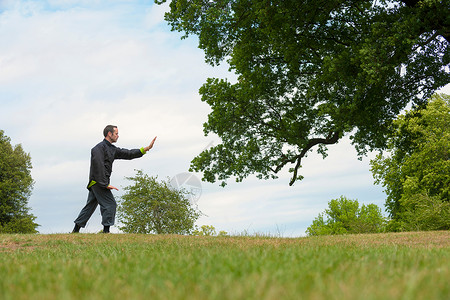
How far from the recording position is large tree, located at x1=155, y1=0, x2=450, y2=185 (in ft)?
48.4

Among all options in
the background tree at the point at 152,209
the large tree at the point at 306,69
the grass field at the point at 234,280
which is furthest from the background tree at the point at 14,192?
the grass field at the point at 234,280

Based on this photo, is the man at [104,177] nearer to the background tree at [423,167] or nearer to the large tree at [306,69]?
the large tree at [306,69]

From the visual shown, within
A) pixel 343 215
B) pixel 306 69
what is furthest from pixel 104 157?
pixel 343 215

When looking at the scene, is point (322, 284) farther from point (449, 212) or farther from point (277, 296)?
point (449, 212)

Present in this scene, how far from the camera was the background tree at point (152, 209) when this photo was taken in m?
32.9

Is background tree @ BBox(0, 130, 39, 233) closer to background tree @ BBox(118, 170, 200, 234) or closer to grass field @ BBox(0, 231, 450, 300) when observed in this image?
background tree @ BBox(118, 170, 200, 234)

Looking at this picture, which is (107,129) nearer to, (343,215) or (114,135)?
(114,135)

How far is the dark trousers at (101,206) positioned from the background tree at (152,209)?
17990 mm

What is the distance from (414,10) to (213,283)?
14.6m

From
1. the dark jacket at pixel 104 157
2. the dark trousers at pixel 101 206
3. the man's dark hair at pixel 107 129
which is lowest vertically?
the dark trousers at pixel 101 206

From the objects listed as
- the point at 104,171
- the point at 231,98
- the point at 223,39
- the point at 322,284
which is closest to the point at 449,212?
the point at 231,98

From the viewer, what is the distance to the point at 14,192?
133ft

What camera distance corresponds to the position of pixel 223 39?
20.2 meters

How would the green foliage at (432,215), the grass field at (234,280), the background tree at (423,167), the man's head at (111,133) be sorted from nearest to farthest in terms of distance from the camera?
the grass field at (234,280) → the man's head at (111,133) → the green foliage at (432,215) → the background tree at (423,167)
